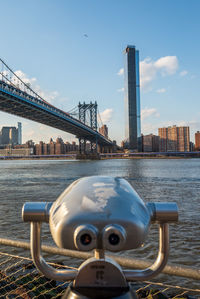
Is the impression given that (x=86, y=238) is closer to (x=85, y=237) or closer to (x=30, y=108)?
(x=85, y=237)

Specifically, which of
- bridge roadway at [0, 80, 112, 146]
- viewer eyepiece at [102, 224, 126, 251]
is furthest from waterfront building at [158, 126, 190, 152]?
viewer eyepiece at [102, 224, 126, 251]

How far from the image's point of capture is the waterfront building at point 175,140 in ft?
418

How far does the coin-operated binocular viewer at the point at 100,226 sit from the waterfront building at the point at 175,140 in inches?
5042

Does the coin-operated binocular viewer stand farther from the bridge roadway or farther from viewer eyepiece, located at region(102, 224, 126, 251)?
the bridge roadway

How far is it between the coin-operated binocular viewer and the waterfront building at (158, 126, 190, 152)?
128 meters

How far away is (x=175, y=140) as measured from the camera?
5182 inches

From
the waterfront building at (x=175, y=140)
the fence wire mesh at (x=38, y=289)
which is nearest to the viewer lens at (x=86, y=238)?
the fence wire mesh at (x=38, y=289)

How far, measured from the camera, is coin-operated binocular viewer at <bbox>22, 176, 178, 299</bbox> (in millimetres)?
643

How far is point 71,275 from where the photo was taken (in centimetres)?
82

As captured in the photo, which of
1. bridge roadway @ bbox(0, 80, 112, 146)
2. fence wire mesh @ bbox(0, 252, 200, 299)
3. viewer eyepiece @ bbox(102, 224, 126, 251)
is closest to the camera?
viewer eyepiece @ bbox(102, 224, 126, 251)

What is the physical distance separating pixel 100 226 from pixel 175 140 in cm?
13642

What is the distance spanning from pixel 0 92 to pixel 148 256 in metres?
30.9

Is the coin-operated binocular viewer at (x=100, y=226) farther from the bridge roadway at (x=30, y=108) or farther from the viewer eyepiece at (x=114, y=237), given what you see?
the bridge roadway at (x=30, y=108)

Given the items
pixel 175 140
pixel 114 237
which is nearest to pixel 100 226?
pixel 114 237
